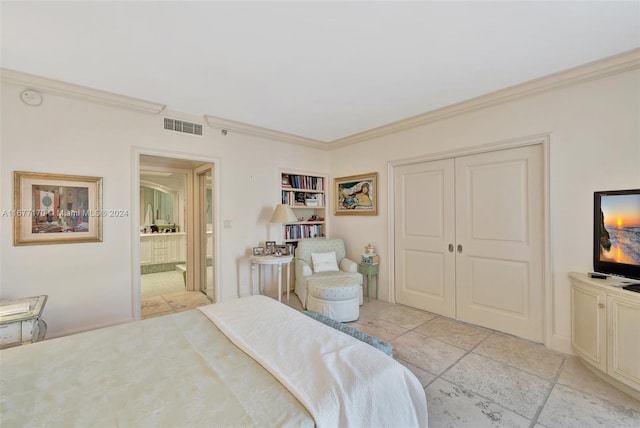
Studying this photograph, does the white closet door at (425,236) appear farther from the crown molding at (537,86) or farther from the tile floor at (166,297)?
the tile floor at (166,297)

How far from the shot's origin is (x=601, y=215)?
2307 mm

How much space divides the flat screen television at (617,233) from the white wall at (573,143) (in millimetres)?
96

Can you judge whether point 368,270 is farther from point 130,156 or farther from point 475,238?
A: point 130,156

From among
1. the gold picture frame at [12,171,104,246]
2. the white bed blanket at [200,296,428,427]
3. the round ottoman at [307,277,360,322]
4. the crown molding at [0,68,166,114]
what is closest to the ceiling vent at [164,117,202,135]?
the crown molding at [0,68,166,114]

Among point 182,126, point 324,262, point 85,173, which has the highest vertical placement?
point 182,126

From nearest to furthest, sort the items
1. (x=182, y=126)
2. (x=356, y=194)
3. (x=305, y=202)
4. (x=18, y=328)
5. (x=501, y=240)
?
1. (x=18, y=328)
2. (x=501, y=240)
3. (x=182, y=126)
4. (x=356, y=194)
5. (x=305, y=202)

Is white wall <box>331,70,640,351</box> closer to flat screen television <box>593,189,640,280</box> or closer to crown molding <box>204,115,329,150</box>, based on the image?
flat screen television <box>593,189,640,280</box>

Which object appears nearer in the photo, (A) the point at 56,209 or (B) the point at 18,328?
(B) the point at 18,328

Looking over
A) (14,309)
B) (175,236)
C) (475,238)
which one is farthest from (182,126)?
(175,236)

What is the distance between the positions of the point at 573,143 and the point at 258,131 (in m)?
3.55

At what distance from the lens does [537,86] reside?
8.62 ft

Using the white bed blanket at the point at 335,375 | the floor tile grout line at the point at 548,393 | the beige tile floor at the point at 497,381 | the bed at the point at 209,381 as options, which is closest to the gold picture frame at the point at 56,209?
the bed at the point at 209,381

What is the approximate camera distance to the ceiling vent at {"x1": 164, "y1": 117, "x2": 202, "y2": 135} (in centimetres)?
333

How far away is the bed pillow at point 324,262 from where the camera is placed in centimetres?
406
